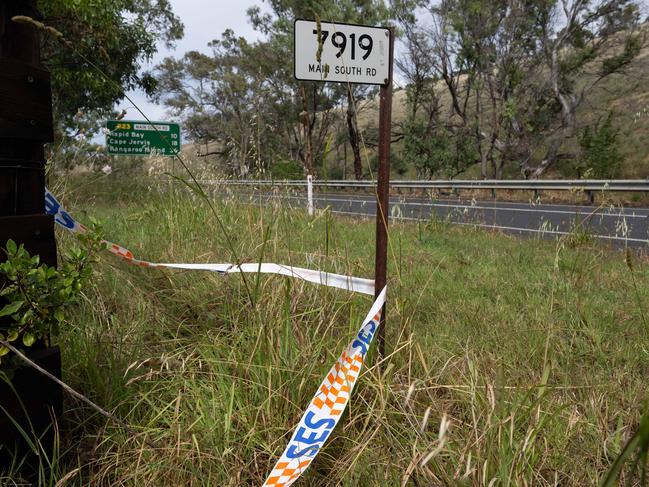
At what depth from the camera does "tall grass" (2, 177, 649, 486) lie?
63.4 inches

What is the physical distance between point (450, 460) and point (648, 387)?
1236mm

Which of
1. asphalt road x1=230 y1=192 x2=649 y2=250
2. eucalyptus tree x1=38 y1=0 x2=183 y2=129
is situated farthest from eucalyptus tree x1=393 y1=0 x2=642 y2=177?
eucalyptus tree x1=38 y1=0 x2=183 y2=129

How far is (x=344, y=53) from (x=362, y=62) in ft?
0.32

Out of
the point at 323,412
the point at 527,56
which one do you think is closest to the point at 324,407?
the point at 323,412

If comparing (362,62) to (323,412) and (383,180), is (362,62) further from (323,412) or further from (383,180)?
(323,412)

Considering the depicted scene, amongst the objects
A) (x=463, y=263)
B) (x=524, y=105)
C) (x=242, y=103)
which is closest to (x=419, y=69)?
(x=524, y=105)

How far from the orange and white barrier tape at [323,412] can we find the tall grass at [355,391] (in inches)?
4.0

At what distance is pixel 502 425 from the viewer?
1.47 m

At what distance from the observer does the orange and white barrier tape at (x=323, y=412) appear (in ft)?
5.09

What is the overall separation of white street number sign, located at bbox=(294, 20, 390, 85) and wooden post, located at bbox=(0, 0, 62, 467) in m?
1.08

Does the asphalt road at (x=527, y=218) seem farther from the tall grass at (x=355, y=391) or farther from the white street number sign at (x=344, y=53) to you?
the white street number sign at (x=344, y=53)

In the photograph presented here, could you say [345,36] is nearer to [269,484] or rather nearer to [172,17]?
[269,484]

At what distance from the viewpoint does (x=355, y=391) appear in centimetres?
194

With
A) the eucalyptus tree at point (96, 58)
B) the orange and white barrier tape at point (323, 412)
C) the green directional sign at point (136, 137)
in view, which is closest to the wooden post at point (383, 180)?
the orange and white barrier tape at point (323, 412)
